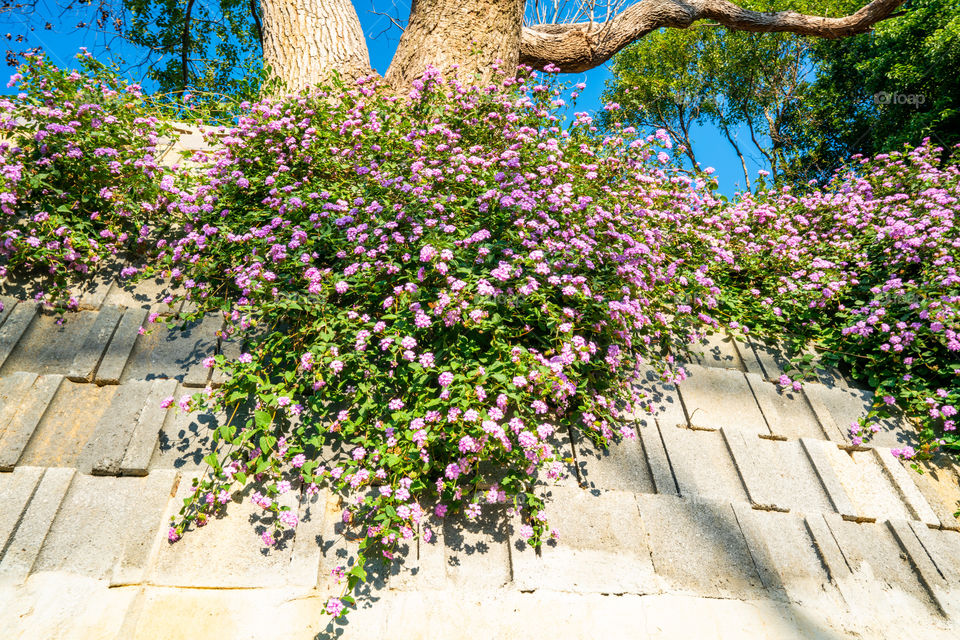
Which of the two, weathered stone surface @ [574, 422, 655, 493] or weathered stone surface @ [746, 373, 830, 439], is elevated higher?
weathered stone surface @ [746, 373, 830, 439]

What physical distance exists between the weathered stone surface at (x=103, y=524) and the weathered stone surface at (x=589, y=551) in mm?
1468

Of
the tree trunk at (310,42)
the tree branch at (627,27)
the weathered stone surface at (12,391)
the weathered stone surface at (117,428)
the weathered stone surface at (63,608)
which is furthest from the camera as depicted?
the tree branch at (627,27)

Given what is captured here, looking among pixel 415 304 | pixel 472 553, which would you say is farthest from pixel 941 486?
pixel 415 304

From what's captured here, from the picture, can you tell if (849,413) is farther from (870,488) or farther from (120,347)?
(120,347)

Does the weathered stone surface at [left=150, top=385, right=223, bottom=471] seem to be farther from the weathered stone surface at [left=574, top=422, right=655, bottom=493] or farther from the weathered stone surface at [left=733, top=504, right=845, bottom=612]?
the weathered stone surface at [left=733, top=504, right=845, bottom=612]

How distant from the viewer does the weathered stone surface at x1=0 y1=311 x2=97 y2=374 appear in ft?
7.86

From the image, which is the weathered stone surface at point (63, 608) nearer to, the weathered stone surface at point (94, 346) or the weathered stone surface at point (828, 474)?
the weathered stone surface at point (94, 346)

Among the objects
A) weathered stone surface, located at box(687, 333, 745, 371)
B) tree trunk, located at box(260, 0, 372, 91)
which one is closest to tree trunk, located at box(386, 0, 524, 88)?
tree trunk, located at box(260, 0, 372, 91)

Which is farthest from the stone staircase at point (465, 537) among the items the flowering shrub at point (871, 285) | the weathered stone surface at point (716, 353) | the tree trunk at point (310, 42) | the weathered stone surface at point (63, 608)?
the tree trunk at point (310, 42)

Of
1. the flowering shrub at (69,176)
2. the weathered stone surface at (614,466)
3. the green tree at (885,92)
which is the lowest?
the weathered stone surface at (614,466)

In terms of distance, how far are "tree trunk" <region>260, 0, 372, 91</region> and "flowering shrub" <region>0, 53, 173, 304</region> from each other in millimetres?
2254

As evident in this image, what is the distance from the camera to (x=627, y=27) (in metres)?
6.39

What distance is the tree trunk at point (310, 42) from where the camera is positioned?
5.22 m

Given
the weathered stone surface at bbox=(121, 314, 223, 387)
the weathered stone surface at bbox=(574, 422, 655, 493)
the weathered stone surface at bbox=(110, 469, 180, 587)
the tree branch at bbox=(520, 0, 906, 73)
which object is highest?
the tree branch at bbox=(520, 0, 906, 73)
